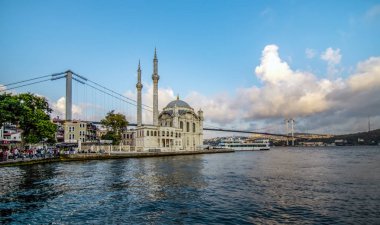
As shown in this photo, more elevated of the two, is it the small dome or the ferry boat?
the small dome

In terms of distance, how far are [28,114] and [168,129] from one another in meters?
59.2

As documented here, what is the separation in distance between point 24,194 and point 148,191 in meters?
Answer: 8.13

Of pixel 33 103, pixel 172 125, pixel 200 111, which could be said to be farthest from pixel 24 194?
pixel 200 111

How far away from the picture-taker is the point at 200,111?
12788 centimetres

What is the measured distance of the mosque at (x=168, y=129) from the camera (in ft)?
308

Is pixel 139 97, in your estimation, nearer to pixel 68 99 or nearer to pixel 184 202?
pixel 68 99

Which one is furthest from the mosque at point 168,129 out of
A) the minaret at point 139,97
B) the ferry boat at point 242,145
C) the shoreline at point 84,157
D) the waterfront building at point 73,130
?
the ferry boat at point 242,145

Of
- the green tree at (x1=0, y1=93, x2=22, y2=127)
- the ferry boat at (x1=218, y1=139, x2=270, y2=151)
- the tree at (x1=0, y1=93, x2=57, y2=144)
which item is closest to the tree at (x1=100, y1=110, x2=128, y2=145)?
the tree at (x1=0, y1=93, x2=57, y2=144)

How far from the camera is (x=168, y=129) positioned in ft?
334

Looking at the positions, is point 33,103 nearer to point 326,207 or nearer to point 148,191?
point 148,191

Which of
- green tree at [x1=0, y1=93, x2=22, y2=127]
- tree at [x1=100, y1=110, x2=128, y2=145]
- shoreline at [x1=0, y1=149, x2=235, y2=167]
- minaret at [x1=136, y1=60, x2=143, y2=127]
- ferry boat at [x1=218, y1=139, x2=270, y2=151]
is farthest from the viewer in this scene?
ferry boat at [x1=218, y1=139, x2=270, y2=151]

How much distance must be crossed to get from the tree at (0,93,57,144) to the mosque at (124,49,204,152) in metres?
35.2

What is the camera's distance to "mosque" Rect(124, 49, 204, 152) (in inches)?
3698

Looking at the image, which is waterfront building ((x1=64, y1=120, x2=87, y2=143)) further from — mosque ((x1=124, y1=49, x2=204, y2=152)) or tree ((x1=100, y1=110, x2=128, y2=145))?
mosque ((x1=124, y1=49, x2=204, y2=152))
